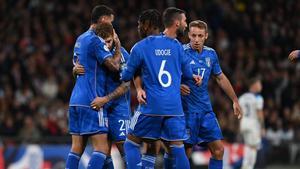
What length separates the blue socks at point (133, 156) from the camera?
977 cm

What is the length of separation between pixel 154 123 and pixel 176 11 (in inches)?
55.6

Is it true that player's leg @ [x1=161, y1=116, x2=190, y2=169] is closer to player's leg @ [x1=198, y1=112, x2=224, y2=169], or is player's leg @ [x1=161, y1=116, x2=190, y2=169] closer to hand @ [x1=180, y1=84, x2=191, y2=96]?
hand @ [x1=180, y1=84, x2=191, y2=96]

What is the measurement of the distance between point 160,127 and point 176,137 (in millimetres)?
236

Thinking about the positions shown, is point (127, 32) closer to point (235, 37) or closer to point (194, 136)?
point (235, 37)

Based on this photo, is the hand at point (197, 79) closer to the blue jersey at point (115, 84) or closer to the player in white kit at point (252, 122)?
the blue jersey at point (115, 84)

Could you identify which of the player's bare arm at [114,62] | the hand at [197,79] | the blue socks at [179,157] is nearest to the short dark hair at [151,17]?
the player's bare arm at [114,62]

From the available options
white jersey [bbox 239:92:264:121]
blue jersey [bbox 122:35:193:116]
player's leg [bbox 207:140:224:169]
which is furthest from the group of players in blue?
white jersey [bbox 239:92:264:121]

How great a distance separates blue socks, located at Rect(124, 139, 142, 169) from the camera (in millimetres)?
9766

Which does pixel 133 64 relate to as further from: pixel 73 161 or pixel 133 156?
pixel 73 161

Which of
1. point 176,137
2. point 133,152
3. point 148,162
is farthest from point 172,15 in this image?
point 148,162

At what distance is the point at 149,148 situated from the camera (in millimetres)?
10016

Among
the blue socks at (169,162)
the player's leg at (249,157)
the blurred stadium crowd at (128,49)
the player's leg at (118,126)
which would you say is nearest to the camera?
the player's leg at (118,126)

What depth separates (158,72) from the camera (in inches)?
374

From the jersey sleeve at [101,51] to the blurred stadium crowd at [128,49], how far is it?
7.69 m
